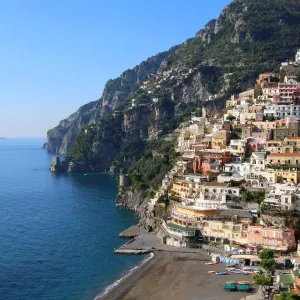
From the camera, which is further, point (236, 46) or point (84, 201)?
point (236, 46)

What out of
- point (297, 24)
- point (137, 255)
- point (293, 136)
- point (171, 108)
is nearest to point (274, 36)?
point (297, 24)

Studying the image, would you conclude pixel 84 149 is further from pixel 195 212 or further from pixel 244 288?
pixel 244 288

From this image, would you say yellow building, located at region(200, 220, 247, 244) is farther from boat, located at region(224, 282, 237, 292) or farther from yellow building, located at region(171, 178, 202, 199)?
boat, located at region(224, 282, 237, 292)

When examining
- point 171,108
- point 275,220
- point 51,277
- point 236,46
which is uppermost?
point 236,46

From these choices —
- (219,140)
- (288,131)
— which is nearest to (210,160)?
(219,140)

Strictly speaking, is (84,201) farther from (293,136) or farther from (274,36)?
(274,36)

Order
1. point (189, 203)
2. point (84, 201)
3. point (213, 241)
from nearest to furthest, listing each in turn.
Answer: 1. point (213, 241)
2. point (189, 203)
3. point (84, 201)

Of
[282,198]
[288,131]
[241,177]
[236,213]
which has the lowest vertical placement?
[236,213]

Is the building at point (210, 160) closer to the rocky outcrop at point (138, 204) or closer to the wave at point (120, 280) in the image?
the rocky outcrop at point (138, 204)
